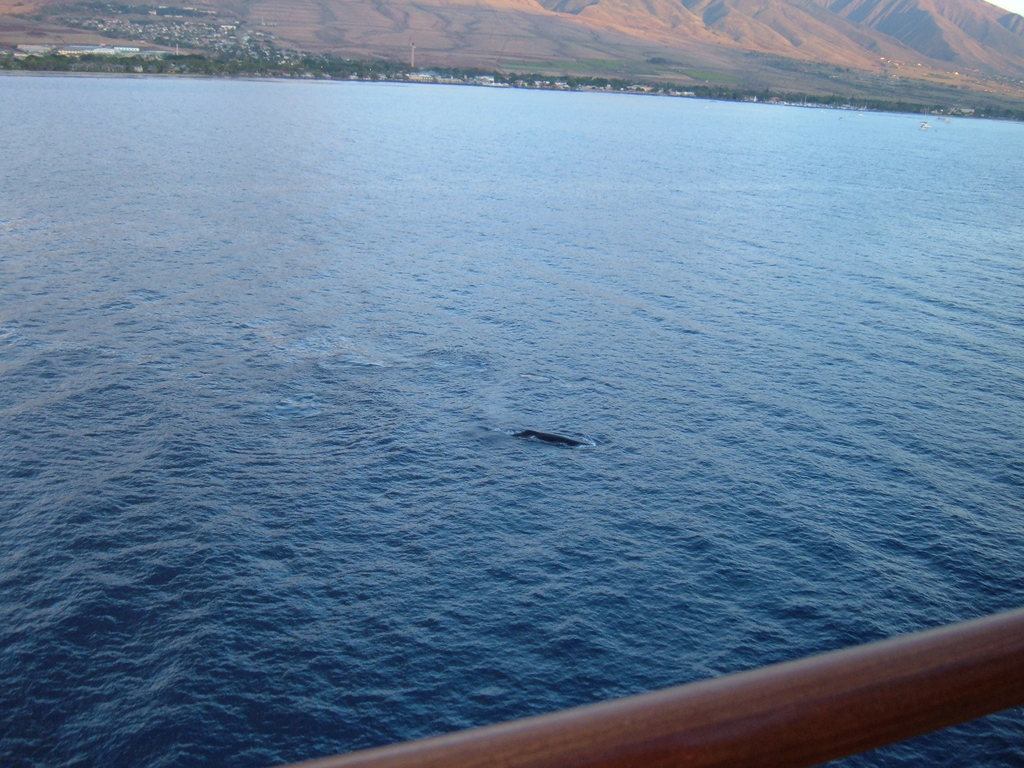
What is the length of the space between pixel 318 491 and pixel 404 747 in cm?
3277

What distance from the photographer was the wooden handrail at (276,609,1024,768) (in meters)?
2.01

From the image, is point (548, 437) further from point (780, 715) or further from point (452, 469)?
point (780, 715)

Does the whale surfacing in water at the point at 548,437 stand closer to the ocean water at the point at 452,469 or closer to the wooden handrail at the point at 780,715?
the ocean water at the point at 452,469

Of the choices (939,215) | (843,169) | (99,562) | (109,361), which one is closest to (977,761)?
(99,562)

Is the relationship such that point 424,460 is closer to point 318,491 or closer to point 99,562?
point 318,491

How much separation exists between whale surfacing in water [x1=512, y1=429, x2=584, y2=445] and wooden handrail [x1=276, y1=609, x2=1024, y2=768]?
119ft

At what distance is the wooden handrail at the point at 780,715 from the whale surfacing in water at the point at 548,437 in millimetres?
36195

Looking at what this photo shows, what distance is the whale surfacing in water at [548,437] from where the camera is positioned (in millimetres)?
38688

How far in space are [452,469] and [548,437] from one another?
17.4 feet

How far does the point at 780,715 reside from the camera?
2186 mm

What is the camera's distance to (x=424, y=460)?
3662cm

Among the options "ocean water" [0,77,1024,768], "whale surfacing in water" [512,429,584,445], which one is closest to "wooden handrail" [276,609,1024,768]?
"ocean water" [0,77,1024,768]

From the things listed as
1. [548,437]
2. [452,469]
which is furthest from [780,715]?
[548,437]

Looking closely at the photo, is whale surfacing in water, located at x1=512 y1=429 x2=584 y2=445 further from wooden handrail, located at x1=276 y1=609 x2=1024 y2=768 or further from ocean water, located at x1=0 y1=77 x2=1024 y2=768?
wooden handrail, located at x1=276 y1=609 x2=1024 y2=768
